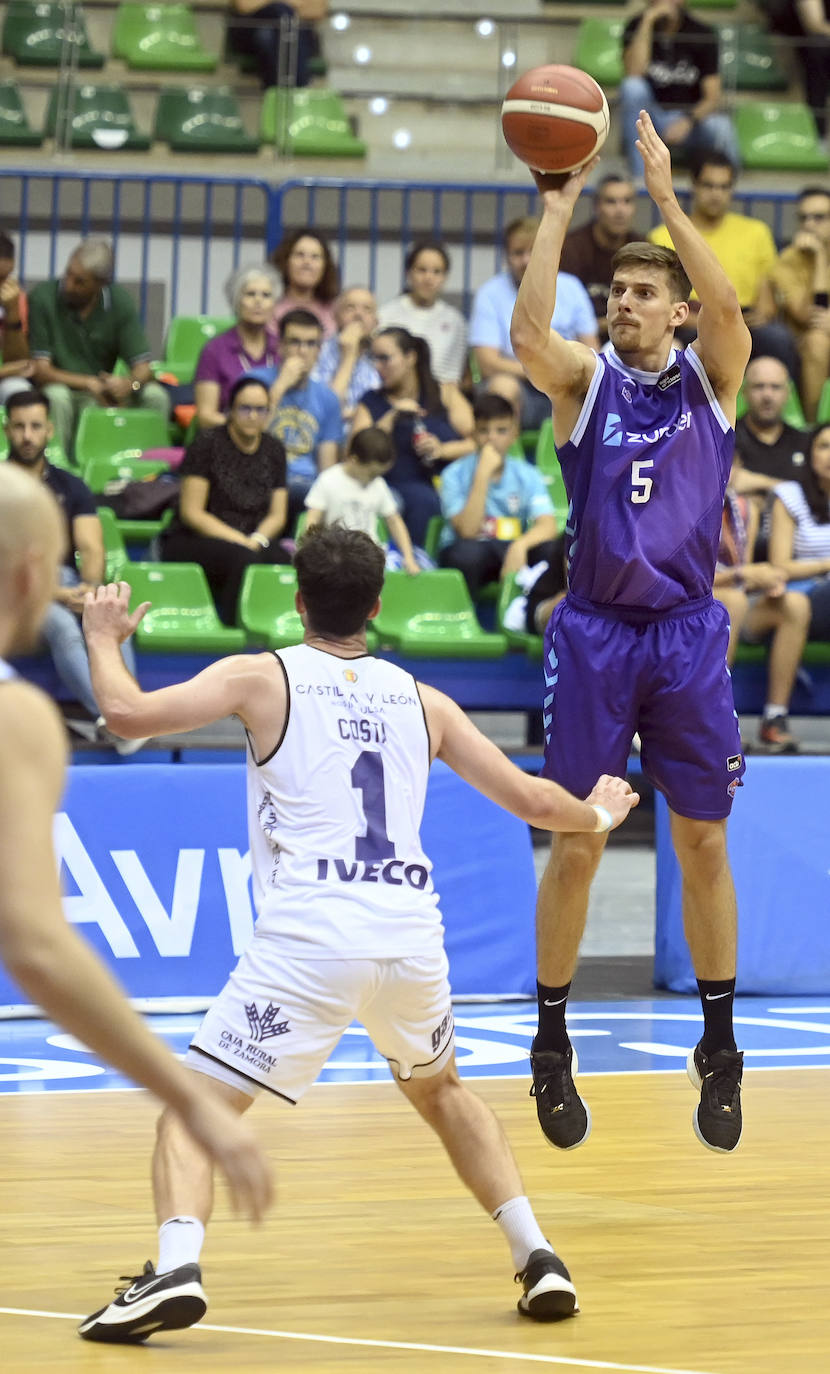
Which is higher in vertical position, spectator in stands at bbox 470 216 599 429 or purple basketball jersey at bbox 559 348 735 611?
purple basketball jersey at bbox 559 348 735 611

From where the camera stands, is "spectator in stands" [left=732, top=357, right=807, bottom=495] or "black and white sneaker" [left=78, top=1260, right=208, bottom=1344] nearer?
"black and white sneaker" [left=78, top=1260, right=208, bottom=1344]

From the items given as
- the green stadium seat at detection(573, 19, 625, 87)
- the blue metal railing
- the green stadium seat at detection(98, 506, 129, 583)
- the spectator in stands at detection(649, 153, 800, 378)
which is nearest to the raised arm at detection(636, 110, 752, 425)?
the green stadium seat at detection(98, 506, 129, 583)

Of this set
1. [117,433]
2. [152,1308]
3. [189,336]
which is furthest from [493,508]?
[152,1308]

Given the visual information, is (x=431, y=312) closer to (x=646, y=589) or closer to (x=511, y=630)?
(x=511, y=630)

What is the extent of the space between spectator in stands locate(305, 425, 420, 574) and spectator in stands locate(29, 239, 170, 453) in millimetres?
1872

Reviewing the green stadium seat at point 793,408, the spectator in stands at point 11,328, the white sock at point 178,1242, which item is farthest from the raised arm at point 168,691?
the green stadium seat at point 793,408

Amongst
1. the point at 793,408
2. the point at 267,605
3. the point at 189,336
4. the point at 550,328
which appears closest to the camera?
the point at 550,328

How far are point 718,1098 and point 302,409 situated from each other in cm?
691

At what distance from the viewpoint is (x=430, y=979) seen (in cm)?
407

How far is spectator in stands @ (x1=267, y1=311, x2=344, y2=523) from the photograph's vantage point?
11422 millimetres

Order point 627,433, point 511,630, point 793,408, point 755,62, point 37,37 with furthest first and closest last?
point 755,62
point 37,37
point 793,408
point 511,630
point 627,433

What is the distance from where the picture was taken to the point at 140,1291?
3.85m

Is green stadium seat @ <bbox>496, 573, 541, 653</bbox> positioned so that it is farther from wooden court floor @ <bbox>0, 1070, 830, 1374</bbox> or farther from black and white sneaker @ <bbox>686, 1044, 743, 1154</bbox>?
black and white sneaker @ <bbox>686, 1044, 743, 1154</bbox>

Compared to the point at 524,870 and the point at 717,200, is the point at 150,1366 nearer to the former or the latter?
the point at 524,870
